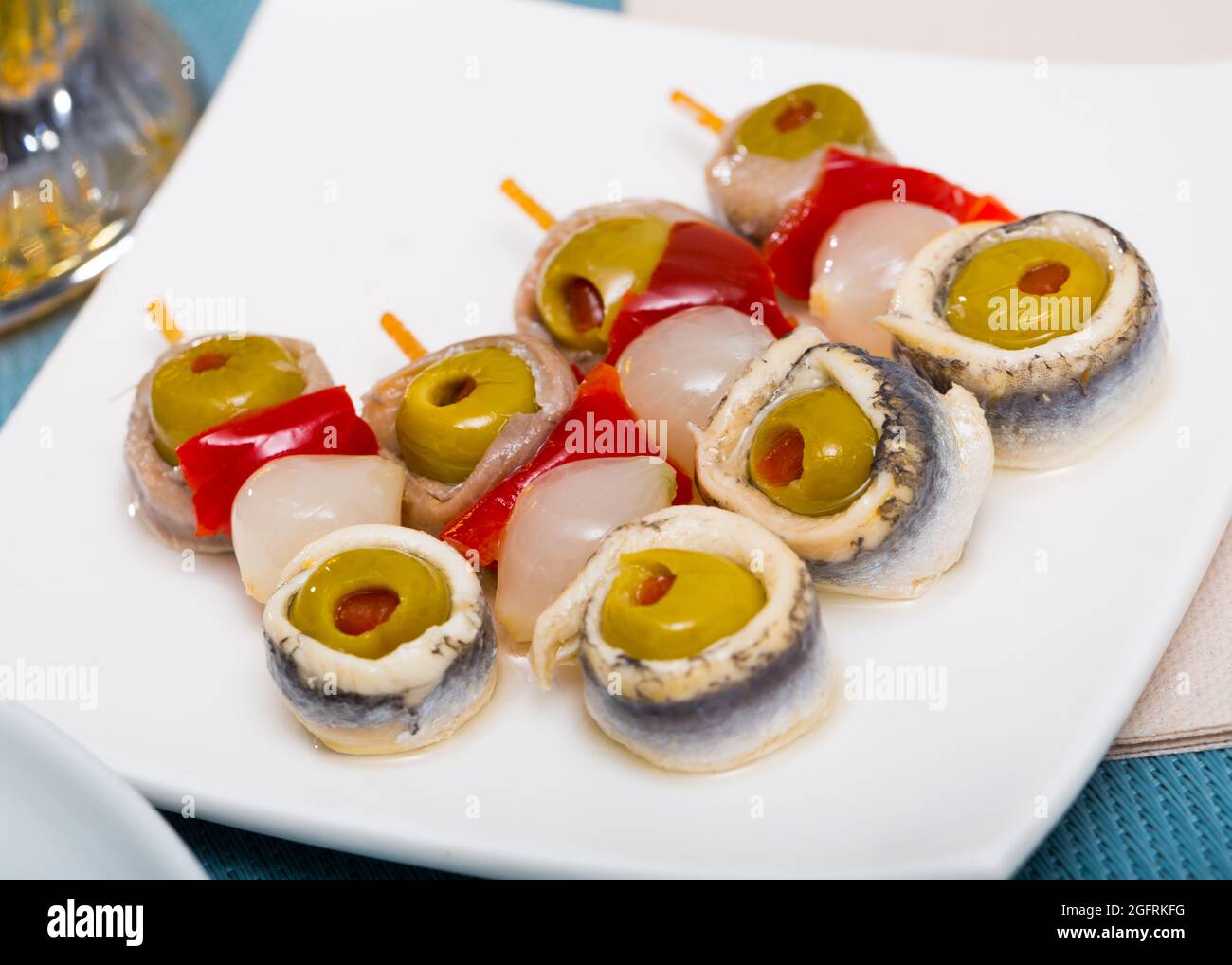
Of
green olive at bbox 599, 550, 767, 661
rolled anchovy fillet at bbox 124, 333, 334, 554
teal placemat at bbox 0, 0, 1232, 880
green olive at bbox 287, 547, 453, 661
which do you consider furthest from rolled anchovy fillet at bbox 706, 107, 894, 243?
teal placemat at bbox 0, 0, 1232, 880

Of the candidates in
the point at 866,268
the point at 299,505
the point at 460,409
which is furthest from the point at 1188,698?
the point at 299,505

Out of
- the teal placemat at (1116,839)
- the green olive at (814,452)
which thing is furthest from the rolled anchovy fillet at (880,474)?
the teal placemat at (1116,839)

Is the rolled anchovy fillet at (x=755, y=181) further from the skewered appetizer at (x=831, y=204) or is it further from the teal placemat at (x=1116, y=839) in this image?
the teal placemat at (x=1116, y=839)

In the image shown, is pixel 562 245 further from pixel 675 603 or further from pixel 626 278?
pixel 675 603

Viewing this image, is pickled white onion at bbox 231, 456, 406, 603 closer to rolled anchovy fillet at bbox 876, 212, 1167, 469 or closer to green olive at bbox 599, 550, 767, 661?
green olive at bbox 599, 550, 767, 661

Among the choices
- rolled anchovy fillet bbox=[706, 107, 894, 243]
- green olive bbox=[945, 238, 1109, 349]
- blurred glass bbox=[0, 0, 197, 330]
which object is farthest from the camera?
blurred glass bbox=[0, 0, 197, 330]

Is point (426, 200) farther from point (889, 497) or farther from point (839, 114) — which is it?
point (889, 497)
